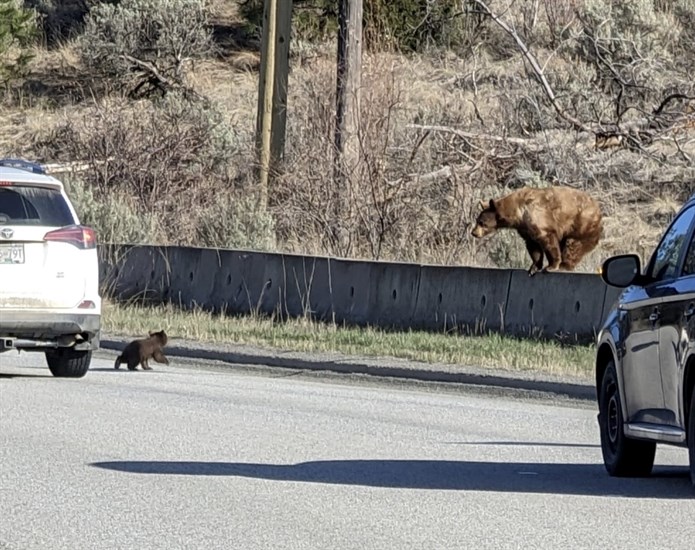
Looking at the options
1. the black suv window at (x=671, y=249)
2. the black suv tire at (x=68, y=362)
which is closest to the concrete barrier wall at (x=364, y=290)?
the black suv tire at (x=68, y=362)

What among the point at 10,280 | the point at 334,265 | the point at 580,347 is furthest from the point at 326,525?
the point at 334,265

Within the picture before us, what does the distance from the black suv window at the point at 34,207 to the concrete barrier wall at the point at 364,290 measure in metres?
5.41

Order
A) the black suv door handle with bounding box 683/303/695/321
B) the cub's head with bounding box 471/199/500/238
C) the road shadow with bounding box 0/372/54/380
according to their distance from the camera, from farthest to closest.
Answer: the cub's head with bounding box 471/199/500/238, the road shadow with bounding box 0/372/54/380, the black suv door handle with bounding box 683/303/695/321

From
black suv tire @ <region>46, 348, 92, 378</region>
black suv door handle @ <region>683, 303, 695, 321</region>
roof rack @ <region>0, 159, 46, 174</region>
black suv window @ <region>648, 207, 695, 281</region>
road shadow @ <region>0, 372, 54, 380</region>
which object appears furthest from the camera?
road shadow @ <region>0, 372, 54, 380</region>

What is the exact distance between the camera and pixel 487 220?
22438mm

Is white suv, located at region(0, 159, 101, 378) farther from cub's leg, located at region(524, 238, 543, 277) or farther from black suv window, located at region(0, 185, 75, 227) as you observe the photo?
cub's leg, located at region(524, 238, 543, 277)

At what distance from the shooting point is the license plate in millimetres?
14734

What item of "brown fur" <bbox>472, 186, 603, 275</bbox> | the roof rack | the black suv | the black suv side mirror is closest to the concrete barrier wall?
"brown fur" <bbox>472, 186, 603, 275</bbox>

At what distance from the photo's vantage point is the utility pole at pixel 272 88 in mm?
28172

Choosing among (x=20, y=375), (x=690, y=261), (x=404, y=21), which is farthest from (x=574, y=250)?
(x=404, y=21)

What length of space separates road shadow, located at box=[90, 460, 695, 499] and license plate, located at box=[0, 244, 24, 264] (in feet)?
16.7

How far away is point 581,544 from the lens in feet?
24.8

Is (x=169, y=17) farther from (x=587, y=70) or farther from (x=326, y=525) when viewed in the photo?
(x=326, y=525)

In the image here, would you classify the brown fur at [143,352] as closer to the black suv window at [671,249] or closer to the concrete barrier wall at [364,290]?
the concrete barrier wall at [364,290]
